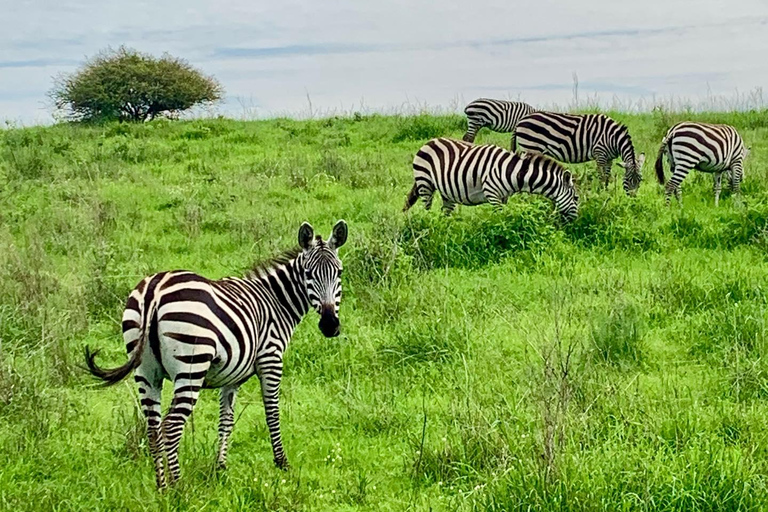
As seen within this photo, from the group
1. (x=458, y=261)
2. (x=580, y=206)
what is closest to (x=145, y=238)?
(x=458, y=261)

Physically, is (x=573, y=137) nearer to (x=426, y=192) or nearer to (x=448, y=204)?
(x=448, y=204)

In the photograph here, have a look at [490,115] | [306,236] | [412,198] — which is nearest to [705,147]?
[412,198]

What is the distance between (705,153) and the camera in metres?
11.0

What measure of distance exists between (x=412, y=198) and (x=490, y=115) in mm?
6583

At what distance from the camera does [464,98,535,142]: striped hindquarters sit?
54.8ft

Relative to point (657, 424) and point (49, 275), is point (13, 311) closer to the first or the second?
point (49, 275)

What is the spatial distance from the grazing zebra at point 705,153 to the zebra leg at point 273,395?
7.82m

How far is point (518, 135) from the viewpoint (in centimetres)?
1316

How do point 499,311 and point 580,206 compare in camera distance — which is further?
point 580,206

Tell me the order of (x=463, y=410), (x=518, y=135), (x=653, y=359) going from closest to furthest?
(x=463, y=410), (x=653, y=359), (x=518, y=135)

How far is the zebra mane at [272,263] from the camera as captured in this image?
16.1 feet

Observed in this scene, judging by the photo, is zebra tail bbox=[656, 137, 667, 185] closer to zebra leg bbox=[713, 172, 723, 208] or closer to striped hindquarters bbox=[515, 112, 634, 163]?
zebra leg bbox=[713, 172, 723, 208]

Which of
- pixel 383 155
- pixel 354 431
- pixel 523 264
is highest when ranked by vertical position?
pixel 383 155

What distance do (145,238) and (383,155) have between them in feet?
20.7
